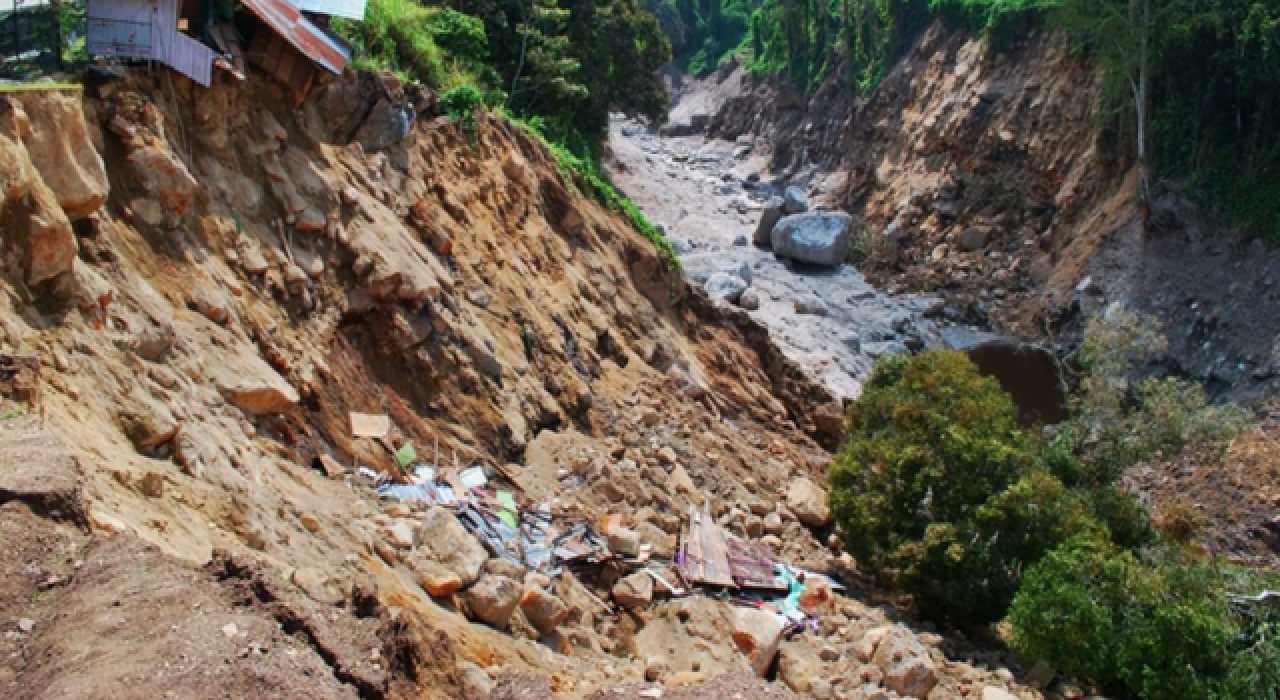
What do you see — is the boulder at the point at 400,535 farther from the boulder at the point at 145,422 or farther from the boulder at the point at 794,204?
the boulder at the point at 794,204

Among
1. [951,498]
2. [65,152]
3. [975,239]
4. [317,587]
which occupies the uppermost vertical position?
[65,152]

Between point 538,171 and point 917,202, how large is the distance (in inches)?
894

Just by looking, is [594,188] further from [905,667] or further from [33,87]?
[33,87]

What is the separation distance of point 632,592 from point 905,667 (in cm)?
300

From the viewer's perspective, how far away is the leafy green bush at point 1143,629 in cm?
1273

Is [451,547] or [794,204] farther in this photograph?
[794,204]

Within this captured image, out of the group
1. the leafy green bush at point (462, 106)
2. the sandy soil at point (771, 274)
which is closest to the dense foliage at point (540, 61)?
the leafy green bush at point (462, 106)

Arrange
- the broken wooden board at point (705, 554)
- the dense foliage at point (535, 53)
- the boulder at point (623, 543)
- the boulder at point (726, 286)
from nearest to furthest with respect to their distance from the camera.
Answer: the boulder at point (623, 543) < the broken wooden board at point (705, 554) < the dense foliage at point (535, 53) < the boulder at point (726, 286)

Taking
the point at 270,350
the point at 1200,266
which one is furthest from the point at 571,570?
the point at 1200,266

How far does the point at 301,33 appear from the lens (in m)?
14.5

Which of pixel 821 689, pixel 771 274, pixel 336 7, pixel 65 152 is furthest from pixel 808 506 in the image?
pixel 771 274

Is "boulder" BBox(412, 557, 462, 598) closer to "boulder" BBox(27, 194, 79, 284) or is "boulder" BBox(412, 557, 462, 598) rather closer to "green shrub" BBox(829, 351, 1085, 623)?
"boulder" BBox(27, 194, 79, 284)

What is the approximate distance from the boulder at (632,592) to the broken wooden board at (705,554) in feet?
3.30

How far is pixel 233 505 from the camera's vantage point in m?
9.41
